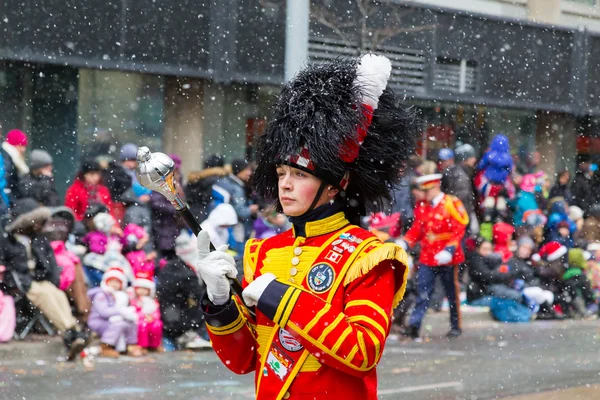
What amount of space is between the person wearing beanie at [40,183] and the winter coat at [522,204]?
5.52 meters

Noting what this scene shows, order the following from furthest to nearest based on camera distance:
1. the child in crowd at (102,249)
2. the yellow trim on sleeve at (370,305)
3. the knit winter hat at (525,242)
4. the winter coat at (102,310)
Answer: the knit winter hat at (525,242), the child in crowd at (102,249), the winter coat at (102,310), the yellow trim on sleeve at (370,305)

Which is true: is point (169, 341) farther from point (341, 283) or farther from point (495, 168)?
point (341, 283)

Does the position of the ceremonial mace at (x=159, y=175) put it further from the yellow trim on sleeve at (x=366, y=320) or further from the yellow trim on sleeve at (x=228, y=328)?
the yellow trim on sleeve at (x=366, y=320)

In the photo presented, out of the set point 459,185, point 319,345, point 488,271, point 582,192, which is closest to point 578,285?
point 488,271

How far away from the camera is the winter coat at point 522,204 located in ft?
39.4

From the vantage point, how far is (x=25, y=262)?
7836mm

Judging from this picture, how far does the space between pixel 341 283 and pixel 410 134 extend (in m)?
0.61

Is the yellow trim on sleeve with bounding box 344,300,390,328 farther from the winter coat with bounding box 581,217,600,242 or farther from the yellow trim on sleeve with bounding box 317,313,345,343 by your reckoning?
the winter coat with bounding box 581,217,600,242

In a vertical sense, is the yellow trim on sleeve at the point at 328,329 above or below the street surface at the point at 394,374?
above

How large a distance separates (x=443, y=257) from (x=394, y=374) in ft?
5.74

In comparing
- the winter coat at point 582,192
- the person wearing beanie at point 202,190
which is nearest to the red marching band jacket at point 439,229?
the person wearing beanie at point 202,190

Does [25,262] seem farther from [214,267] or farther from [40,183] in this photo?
[214,267]

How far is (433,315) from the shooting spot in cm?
1066

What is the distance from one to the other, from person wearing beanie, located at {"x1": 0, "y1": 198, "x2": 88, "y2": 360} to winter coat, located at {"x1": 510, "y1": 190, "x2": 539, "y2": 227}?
5742 mm
